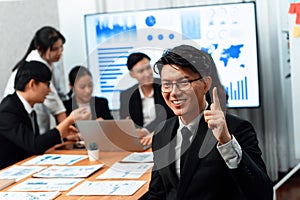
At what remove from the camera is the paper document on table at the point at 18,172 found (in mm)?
3053

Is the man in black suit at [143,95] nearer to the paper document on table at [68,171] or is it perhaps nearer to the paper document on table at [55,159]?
the paper document on table at [55,159]

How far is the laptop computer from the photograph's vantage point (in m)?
3.33

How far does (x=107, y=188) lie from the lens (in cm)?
272

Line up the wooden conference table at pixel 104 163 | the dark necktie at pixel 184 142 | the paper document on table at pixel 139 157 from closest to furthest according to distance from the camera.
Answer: the dark necktie at pixel 184 142 → the wooden conference table at pixel 104 163 → the paper document on table at pixel 139 157

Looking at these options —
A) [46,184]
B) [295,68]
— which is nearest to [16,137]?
[46,184]

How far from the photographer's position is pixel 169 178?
2.38 meters

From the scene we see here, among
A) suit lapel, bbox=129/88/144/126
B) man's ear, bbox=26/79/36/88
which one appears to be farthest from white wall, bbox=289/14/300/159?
man's ear, bbox=26/79/36/88

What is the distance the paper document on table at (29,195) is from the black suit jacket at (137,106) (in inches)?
49.9

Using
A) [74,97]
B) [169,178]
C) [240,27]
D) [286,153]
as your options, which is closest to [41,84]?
[74,97]

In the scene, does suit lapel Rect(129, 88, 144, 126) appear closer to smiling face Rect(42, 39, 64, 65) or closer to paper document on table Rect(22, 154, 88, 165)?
smiling face Rect(42, 39, 64, 65)

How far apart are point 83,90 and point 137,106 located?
43cm

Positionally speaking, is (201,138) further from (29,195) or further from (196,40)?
(196,40)

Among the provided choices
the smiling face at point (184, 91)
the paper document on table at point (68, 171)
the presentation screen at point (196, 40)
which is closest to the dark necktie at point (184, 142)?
the smiling face at point (184, 91)

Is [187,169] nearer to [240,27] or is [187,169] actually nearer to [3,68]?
[240,27]
